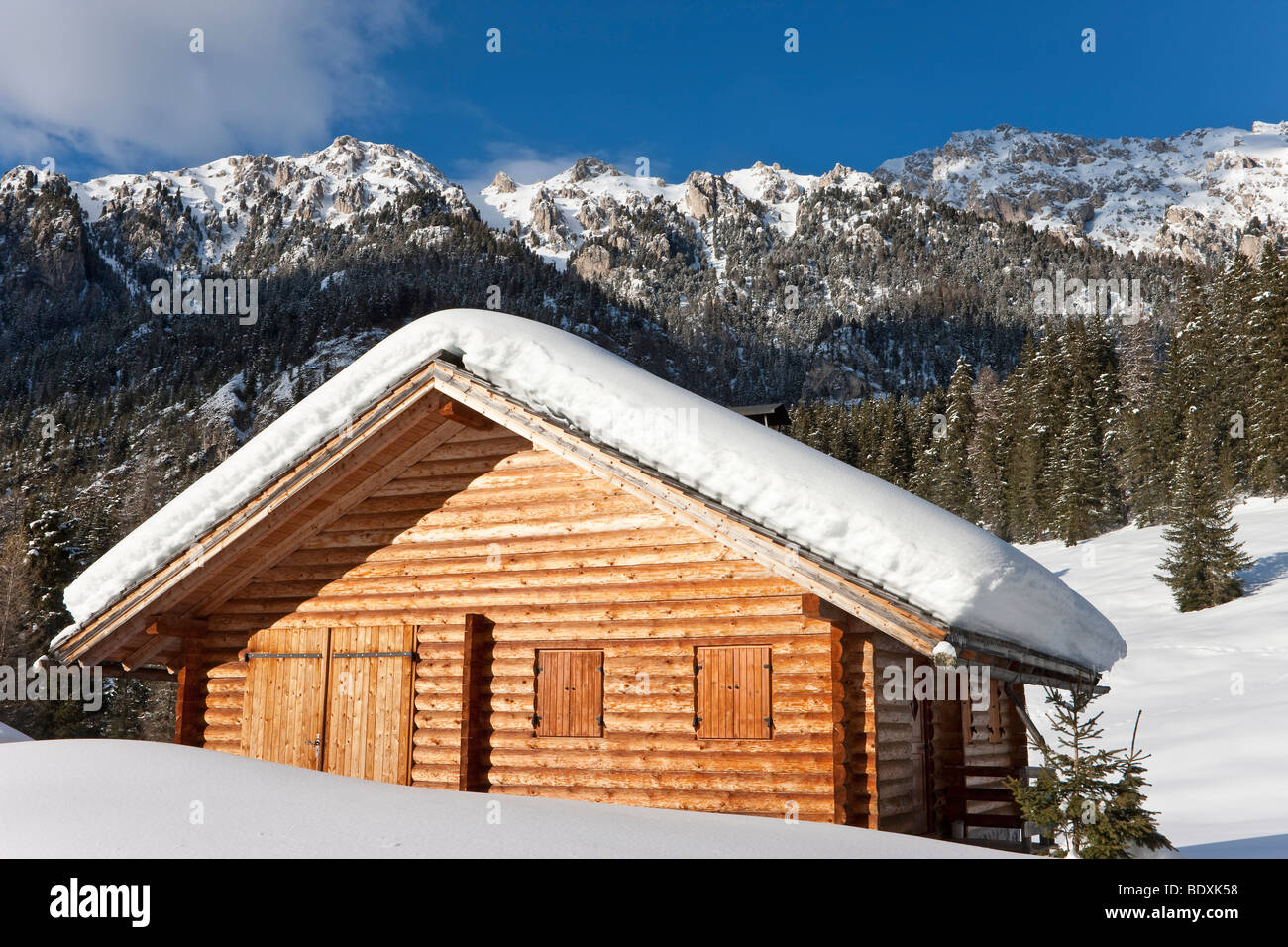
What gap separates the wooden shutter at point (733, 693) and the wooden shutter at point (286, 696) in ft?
17.2

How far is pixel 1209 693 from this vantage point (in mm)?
26609

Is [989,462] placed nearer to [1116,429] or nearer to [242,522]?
[1116,429]

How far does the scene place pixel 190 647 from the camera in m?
13.5

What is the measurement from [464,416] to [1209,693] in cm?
2407

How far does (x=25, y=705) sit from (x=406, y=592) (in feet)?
108

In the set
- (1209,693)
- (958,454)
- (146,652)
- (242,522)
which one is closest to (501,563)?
(242,522)

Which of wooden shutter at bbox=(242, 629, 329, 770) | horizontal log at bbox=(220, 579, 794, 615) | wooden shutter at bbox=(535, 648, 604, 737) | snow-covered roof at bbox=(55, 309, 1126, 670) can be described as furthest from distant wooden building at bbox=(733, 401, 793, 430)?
wooden shutter at bbox=(242, 629, 329, 770)

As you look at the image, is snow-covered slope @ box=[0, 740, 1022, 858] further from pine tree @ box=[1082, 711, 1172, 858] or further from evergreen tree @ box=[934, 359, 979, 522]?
evergreen tree @ box=[934, 359, 979, 522]

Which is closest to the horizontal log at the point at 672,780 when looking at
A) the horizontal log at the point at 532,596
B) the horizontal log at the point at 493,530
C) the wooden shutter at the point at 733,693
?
the wooden shutter at the point at 733,693

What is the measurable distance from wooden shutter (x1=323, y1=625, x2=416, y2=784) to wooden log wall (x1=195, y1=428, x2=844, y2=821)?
0.58 ft

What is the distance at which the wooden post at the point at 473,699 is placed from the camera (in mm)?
11648
